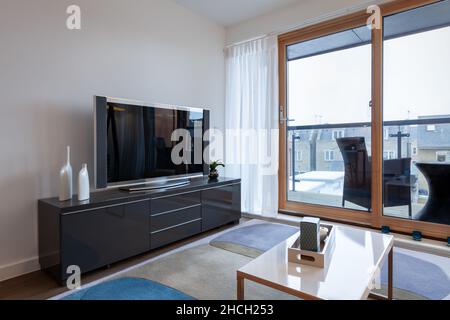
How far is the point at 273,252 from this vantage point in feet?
5.04

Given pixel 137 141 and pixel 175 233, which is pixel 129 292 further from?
pixel 137 141

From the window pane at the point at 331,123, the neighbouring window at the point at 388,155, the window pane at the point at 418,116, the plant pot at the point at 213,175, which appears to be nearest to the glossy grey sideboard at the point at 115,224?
the plant pot at the point at 213,175

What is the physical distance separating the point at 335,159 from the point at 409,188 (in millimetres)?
780

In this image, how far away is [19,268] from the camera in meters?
2.04

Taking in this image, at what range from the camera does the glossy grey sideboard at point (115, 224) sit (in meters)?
1.85

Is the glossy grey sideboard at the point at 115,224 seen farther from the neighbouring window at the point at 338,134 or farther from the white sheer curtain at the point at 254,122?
the neighbouring window at the point at 338,134

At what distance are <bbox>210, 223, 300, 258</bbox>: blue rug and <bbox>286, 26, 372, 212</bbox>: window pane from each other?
0.64 metres

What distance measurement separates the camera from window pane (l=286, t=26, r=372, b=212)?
2.96 meters

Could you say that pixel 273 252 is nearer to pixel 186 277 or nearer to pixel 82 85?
pixel 186 277

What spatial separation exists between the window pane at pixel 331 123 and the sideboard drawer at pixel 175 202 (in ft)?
4.68

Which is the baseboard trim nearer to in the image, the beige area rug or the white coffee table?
the beige area rug

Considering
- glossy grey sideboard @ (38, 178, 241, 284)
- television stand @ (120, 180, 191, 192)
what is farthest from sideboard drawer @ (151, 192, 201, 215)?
television stand @ (120, 180, 191, 192)

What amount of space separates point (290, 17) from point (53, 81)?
2.62m
